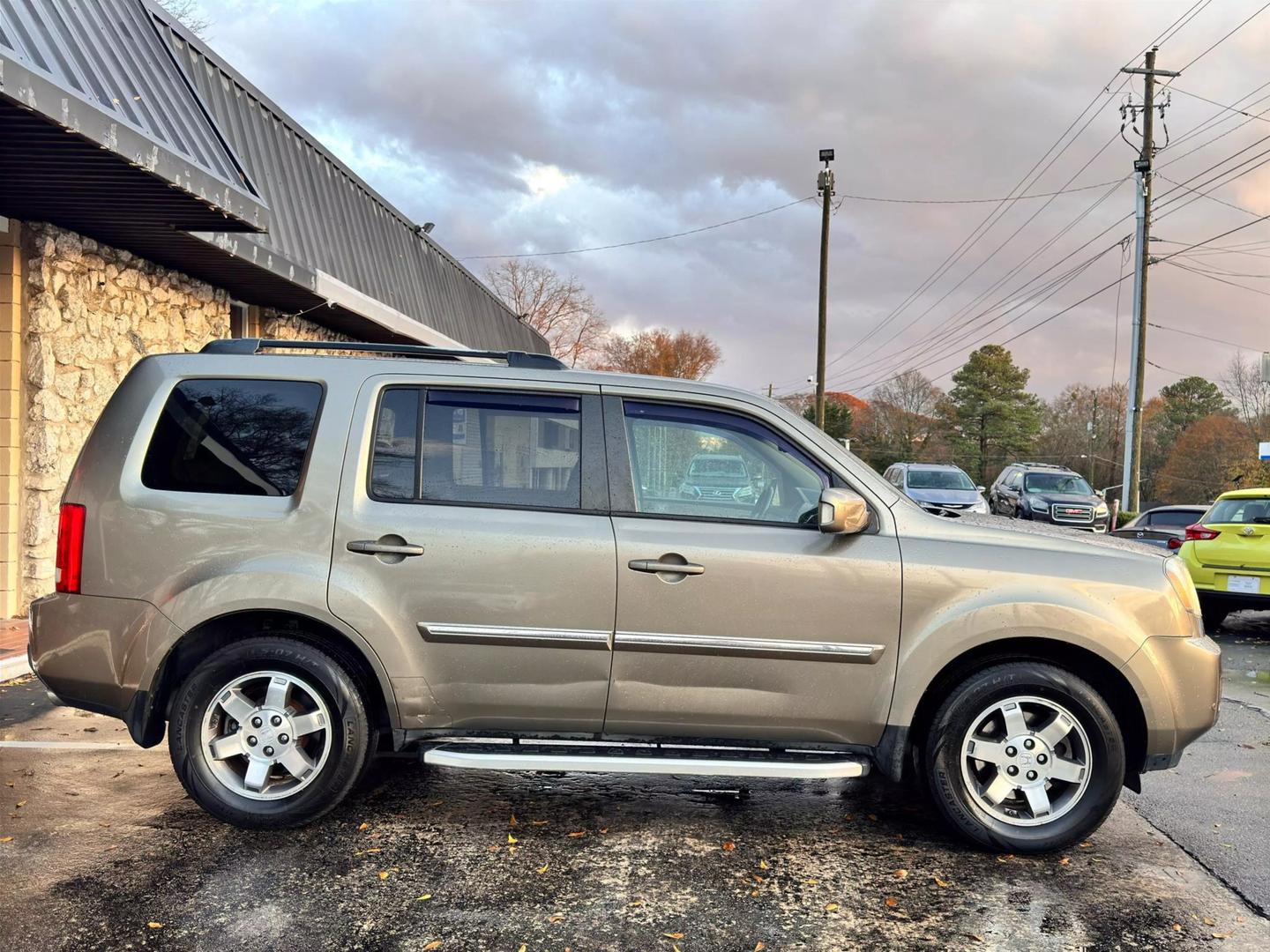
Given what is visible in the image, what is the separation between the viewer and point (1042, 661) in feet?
13.2

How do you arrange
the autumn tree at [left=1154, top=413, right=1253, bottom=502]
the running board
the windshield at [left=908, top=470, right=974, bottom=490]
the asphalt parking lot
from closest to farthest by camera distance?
the asphalt parking lot
the running board
the windshield at [left=908, top=470, right=974, bottom=490]
the autumn tree at [left=1154, top=413, right=1253, bottom=502]

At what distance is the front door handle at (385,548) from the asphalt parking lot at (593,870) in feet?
3.99

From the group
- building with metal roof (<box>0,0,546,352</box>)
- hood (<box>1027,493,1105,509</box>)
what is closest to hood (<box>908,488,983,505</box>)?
hood (<box>1027,493,1105,509</box>)

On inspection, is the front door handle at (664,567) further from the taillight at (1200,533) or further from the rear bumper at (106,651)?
the taillight at (1200,533)

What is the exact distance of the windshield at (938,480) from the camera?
22109 millimetres

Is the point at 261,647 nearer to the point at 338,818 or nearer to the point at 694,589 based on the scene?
the point at 338,818

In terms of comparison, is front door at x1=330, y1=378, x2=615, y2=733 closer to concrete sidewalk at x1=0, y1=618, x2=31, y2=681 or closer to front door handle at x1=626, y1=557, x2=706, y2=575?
front door handle at x1=626, y1=557, x2=706, y2=575

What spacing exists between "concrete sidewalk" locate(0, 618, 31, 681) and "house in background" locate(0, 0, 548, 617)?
0.49 meters

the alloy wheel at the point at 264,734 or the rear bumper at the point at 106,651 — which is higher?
the rear bumper at the point at 106,651

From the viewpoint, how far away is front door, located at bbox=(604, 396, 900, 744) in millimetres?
3941

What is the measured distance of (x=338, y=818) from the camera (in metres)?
4.21

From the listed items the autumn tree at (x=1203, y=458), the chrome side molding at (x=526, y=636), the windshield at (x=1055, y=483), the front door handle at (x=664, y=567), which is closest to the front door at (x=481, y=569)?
the chrome side molding at (x=526, y=636)

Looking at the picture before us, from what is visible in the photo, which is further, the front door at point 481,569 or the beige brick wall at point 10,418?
the beige brick wall at point 10,418

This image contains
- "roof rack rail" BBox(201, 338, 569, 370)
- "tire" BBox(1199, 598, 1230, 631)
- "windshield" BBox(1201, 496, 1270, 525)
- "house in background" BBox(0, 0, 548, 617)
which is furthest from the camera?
"tire" BBox(1199, 598, 1230, 631)
